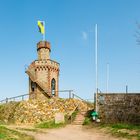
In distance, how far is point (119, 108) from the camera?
25.6m

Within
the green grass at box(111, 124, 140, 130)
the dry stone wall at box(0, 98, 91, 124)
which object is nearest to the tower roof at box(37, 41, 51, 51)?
the dry stone wall at box(0, 98, 91, 124)

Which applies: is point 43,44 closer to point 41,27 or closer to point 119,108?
point 41,27

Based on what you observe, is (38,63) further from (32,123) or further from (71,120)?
(71,120)

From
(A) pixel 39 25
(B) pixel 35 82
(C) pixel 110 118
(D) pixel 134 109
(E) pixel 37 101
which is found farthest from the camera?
(A) pixel 39 25

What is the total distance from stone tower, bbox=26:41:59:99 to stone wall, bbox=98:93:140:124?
45.6 feet

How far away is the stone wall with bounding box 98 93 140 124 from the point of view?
2428cm

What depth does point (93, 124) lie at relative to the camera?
2572 centimetres

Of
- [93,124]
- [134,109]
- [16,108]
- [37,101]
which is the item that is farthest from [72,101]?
[134,109]

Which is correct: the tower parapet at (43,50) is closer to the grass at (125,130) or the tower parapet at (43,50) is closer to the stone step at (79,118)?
the stone step at (79,118)

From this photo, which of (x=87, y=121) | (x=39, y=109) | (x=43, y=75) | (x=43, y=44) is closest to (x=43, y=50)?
(x=43, y=44)

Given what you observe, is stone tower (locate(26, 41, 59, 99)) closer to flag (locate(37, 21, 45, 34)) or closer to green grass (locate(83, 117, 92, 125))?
flag (locate(37, 21, 45, 34))

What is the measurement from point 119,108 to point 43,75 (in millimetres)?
17525

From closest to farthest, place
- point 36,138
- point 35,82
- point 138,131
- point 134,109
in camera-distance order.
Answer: point 36,138 → point 138,131 → point 134,109 → point 35,82

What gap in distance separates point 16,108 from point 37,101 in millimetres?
2936
